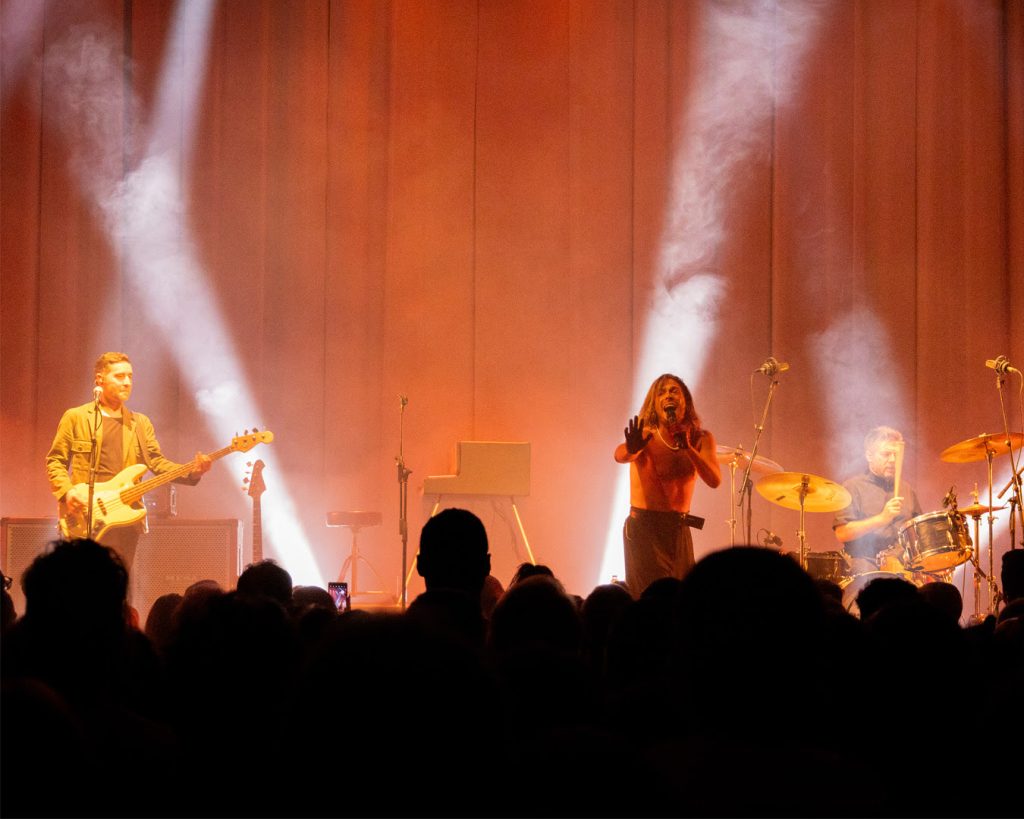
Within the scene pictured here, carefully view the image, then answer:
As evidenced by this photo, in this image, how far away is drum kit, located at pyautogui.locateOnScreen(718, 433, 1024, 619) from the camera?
8.16 metres

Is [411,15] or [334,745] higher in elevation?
[411,15]

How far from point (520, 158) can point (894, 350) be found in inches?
160

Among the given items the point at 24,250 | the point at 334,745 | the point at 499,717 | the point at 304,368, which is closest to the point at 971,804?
the point at 499,717

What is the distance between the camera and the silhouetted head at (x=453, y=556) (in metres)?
3.60

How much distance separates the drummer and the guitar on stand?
4629 millimetres

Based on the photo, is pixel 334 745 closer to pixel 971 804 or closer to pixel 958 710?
pixel 971 804

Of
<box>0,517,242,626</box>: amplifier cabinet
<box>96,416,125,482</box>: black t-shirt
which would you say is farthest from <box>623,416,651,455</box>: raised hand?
<box>96,416,125,482</box>: black t-shirt

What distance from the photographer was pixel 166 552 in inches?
349

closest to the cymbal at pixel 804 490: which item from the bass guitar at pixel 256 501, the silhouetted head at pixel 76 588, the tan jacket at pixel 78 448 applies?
the bass guitar at pixel 256 501

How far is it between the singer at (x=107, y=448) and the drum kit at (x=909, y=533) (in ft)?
14.0

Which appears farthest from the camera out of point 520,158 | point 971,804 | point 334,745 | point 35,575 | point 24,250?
point 520,158

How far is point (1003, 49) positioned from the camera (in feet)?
36.6

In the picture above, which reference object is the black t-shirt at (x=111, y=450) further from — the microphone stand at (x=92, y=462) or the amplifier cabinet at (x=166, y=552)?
the amplifier cabinet at (x=166, y=552)

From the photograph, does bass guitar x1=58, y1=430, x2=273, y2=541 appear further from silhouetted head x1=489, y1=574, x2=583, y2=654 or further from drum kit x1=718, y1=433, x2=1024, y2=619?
silhouetted head x1=489, y1=574, x2=583, y2=654
